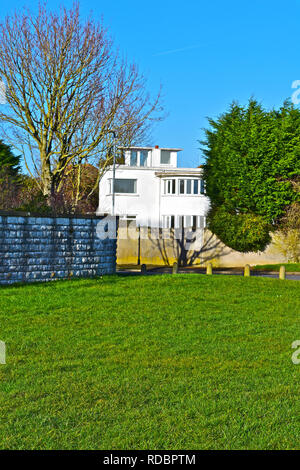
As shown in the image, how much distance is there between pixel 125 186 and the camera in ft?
174

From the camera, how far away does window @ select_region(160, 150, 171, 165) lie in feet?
187

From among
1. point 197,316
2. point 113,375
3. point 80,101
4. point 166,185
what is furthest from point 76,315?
point 166,185

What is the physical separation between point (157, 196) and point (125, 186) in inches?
122

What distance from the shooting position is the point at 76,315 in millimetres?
13273

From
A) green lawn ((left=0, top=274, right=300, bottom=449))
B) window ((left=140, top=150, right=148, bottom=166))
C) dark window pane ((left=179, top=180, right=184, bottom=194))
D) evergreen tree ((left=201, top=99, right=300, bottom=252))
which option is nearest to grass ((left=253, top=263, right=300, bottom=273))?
evergreen tree ((left=201, top=99, right=300, bottom=252))

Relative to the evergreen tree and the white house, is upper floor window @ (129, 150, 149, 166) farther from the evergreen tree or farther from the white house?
the evergreen tree

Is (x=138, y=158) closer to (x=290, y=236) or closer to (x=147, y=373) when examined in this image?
(x=290, y=236)

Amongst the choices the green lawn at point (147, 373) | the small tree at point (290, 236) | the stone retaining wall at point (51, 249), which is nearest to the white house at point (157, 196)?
the small tree at point (290, 236)

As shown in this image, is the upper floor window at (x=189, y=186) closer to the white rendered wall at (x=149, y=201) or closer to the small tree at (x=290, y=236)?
the white rendered wall at (x=149, y=201)

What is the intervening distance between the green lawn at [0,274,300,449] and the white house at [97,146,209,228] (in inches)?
1431

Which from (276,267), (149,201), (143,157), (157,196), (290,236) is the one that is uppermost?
(143,157)

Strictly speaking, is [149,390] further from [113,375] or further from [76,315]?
[76,315]

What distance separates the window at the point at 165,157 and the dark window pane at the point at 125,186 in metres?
5.46

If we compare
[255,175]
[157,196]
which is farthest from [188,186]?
[255,175]
